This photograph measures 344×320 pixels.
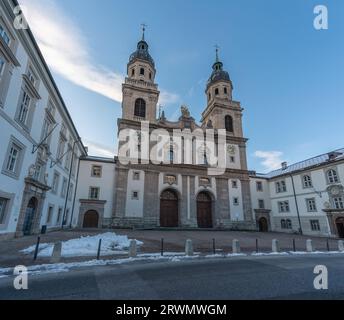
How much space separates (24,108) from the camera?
14297mm

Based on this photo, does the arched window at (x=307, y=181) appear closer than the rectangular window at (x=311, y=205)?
No

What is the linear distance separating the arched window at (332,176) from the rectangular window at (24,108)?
113 ft

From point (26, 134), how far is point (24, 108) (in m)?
1.86

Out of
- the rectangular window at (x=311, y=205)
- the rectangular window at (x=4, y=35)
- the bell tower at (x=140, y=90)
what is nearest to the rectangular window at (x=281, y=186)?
the rectangular window at (x=311, y=205)

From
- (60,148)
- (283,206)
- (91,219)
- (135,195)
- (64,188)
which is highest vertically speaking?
(60,148)

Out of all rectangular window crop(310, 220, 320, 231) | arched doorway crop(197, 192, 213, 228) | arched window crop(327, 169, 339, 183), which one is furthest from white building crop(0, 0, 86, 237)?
rectangular window crop(310, 220, 320, 231)

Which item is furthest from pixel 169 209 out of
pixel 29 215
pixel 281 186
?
pixel 281 186

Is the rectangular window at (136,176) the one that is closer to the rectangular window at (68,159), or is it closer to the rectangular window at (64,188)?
the rectangular window at (68,159)

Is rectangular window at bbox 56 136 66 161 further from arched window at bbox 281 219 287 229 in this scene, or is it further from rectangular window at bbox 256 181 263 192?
arched window at bbox 281 219 287 229

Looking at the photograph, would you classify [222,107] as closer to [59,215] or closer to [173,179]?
[173,179]

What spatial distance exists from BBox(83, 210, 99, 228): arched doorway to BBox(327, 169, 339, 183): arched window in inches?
1245

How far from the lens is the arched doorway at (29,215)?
15.5 meters

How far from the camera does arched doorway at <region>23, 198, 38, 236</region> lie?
15499 millimetres
